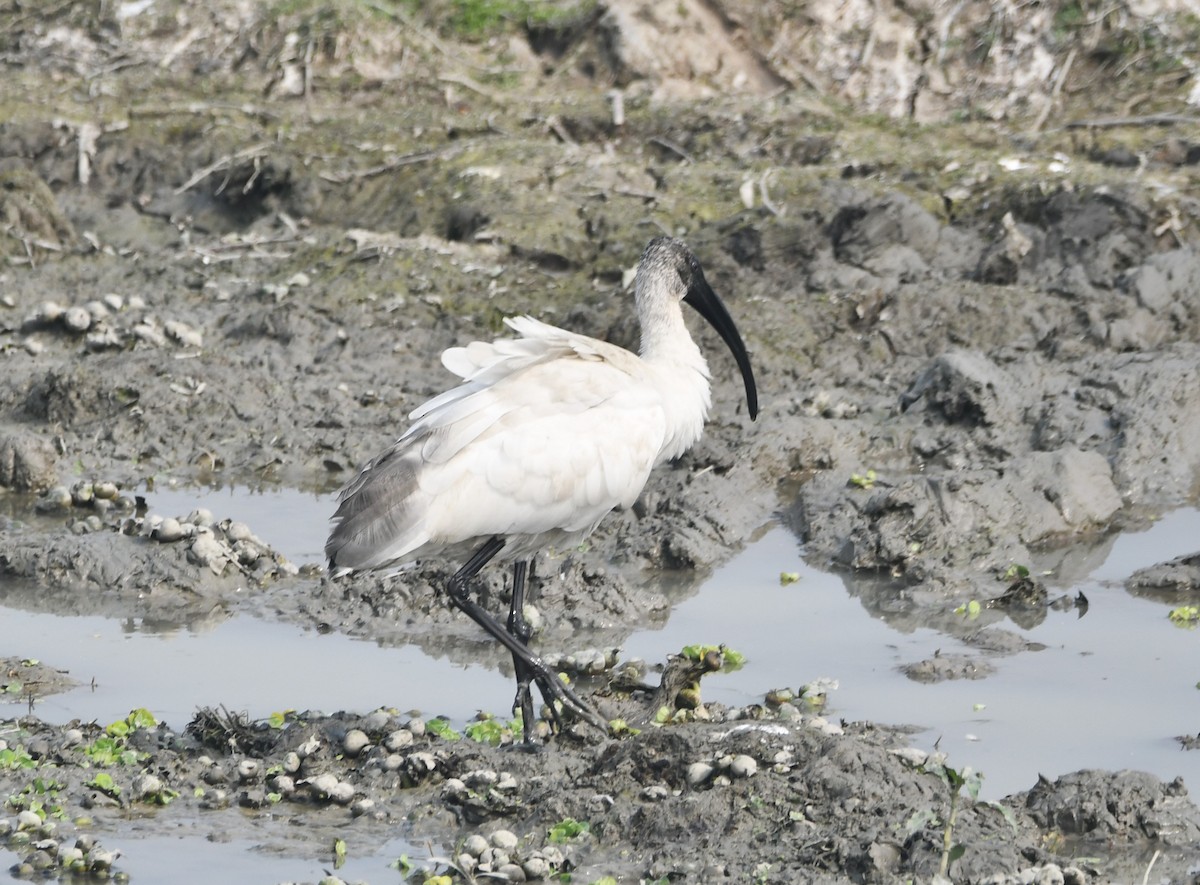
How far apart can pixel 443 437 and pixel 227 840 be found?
5.49 ft

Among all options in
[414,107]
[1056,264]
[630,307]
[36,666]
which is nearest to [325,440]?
[630,307]

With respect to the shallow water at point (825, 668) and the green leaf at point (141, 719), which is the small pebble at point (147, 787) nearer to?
the shallow water at point (825, 668)

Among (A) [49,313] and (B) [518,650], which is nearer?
(B) [518,650]

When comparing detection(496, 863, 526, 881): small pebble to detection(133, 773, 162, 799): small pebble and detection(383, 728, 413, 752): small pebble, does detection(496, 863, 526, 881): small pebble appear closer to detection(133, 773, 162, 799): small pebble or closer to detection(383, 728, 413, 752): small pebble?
detection(383, 728, 413, 752): small pebble

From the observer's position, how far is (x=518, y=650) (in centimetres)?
629

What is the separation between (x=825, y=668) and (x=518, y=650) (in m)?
1.28

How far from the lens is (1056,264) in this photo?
36.0 ft

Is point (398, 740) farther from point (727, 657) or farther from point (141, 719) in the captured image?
point (727, 657)

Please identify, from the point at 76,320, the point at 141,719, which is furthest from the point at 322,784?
the point at 76,320

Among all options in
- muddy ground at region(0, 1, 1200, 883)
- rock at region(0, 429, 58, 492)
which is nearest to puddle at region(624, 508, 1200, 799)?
muddy ground at region(0, 1, 1200, 883)

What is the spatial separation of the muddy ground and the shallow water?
192 millimetres

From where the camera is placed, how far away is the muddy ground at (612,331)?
5238 millimetres

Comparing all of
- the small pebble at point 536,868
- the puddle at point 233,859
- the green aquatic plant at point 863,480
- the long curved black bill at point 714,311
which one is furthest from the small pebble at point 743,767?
the green aquatic plant at point 863,480

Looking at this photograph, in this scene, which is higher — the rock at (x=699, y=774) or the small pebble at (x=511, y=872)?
the rock at (x=699, y=774)
